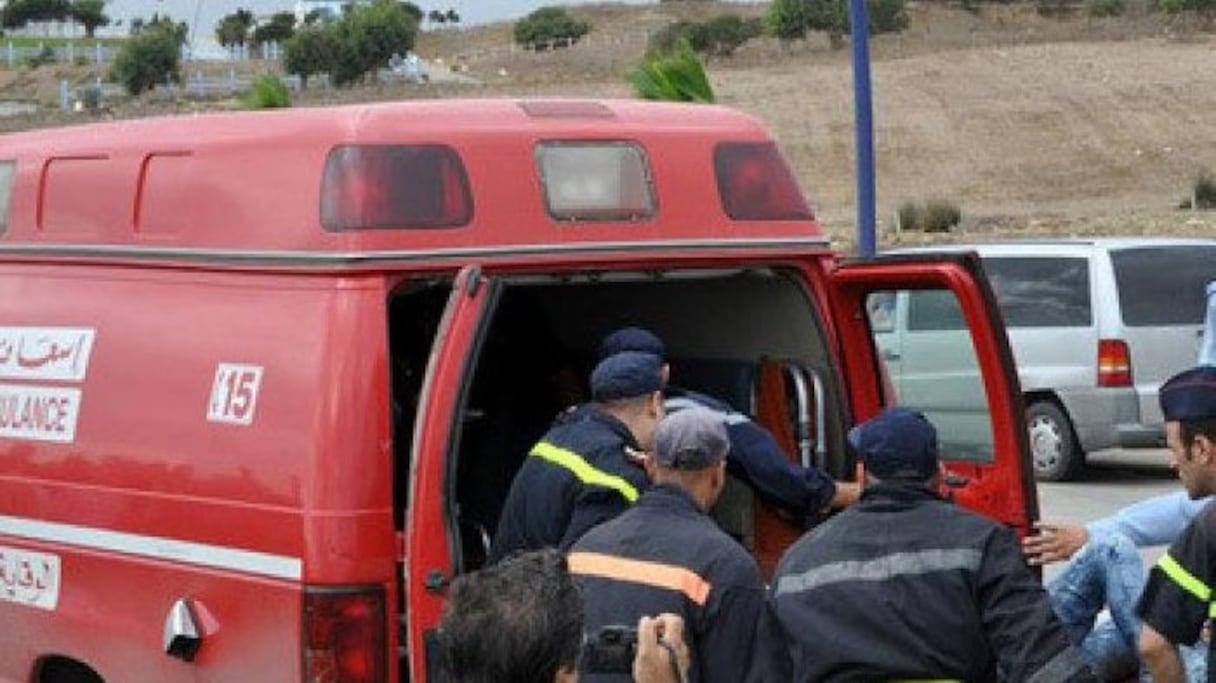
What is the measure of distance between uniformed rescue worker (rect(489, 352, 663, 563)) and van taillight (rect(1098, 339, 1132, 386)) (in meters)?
11.4

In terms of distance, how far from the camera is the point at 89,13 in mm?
149500

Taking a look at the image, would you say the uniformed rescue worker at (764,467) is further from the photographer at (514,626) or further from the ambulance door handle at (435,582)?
the photographer at (514,626)

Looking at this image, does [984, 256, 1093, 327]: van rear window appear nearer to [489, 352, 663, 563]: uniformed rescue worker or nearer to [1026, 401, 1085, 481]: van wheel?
[1026, 401, 1085, 481]: van wheel

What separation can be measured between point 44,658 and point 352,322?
1766mm

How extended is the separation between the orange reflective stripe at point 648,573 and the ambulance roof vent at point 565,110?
60.4 inches

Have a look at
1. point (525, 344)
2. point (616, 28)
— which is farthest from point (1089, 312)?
point (616, 28)

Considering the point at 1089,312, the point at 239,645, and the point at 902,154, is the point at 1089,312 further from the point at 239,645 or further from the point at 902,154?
the point at 902,154

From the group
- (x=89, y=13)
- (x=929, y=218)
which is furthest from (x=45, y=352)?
(x=89, y=13)

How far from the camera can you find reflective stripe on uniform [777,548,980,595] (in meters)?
5.27

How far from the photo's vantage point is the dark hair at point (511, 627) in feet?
11.6

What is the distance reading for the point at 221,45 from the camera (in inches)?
4897

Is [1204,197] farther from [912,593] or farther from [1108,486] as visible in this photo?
[912,593]

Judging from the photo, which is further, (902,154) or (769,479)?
(902,154)

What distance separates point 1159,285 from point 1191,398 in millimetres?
12304
